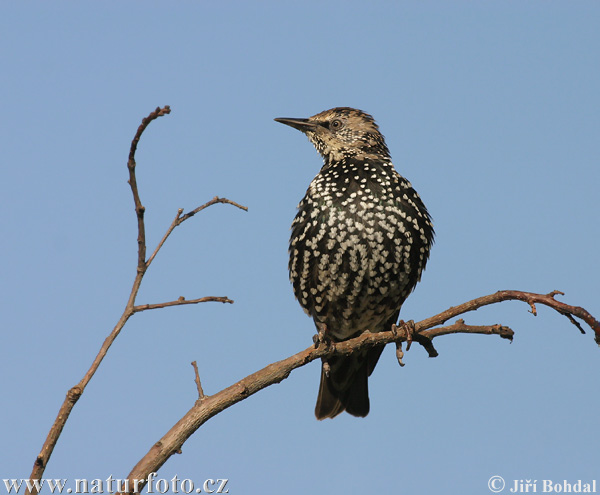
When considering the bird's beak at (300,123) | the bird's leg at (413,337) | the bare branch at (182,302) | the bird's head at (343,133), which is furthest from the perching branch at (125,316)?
the bird's beak at (300,123)

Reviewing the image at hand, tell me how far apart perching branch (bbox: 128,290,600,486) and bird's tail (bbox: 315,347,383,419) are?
1.87 metres

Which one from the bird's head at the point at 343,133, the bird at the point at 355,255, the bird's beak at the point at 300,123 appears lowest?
the bird at the point at 355,255

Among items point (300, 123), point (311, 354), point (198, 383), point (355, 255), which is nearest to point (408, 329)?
point (311, 354)

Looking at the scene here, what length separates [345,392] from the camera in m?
7.40

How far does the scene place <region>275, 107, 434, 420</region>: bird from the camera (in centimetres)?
649

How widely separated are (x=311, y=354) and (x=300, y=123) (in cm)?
353

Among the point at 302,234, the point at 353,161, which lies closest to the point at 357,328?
the point at 302,234

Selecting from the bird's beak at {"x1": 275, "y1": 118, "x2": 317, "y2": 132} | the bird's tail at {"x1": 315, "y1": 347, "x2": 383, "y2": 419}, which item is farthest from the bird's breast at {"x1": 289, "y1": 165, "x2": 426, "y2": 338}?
the bird's beak at {"x1": 275, "y1": 118, "x2": 317, "y2": 132}

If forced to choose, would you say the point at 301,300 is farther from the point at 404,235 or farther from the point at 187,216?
the point at 187,216

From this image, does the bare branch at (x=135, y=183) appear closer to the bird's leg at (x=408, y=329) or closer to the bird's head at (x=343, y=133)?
the bird's leg at (x=408, y=329)

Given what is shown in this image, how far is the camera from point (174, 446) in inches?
145

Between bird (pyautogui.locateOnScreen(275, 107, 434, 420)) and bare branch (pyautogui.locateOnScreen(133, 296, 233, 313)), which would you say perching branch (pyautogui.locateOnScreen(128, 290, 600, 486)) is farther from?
bird (pyautogui.locateOnScreen(275, 107, 434, 420))

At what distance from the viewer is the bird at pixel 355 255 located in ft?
21.3

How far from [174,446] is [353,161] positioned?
4039 millimetres
